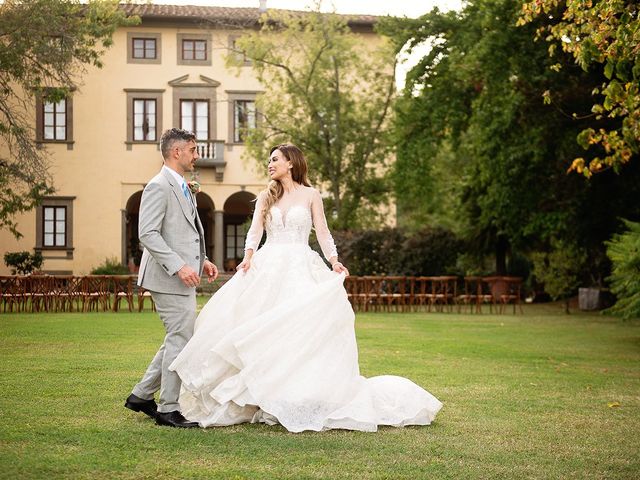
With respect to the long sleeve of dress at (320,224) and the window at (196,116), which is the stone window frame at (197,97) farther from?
the long sleeve of dress at (320,224)

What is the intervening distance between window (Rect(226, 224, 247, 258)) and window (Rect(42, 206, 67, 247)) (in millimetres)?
7482

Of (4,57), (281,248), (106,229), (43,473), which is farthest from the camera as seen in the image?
(106,229)

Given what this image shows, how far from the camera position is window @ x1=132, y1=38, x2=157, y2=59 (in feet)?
136

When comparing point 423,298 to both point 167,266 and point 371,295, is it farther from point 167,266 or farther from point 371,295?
point 167,266

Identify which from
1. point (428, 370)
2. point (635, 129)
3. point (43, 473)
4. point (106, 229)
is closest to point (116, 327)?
point (428, 370)

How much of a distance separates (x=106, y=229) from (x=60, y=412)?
112 ft

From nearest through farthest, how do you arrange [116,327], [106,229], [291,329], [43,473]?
[43,473], [291,329], [116,327], [106,229]

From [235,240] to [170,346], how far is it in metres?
37.1

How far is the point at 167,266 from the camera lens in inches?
293

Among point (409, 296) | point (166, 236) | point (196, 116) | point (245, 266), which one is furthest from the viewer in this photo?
point (196, 116)

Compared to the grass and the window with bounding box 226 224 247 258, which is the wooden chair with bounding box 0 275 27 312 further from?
the window with bounding box 226 224 247 258

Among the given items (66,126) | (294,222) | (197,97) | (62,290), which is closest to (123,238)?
(66,126)

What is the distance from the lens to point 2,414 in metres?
7.74

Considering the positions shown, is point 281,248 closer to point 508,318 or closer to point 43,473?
point 43,473
